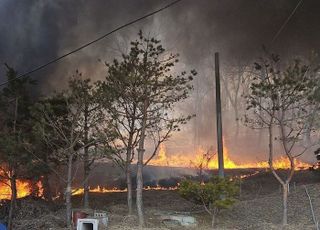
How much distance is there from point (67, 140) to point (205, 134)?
22.7 m

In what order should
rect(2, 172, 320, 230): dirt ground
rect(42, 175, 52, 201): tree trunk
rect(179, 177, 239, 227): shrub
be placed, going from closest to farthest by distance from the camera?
rect(179, 177, 239, 227): shrub → rect(2, 172, 320, 230): dirt ground → rect(42, 175, 52, 201): tree trunk

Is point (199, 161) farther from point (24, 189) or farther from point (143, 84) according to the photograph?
point (143, 84)

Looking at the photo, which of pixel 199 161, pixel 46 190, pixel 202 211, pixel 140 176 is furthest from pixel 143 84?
pixel 199 161

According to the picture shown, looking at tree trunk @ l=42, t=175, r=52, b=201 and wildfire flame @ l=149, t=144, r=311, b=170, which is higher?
wildfire flame @ l=149, t=144, r=311, b=170

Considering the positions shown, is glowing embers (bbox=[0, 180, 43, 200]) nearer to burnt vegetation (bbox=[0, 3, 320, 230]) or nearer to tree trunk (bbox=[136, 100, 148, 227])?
burnt vegetation (bbox=[0, 3, 320, 230])

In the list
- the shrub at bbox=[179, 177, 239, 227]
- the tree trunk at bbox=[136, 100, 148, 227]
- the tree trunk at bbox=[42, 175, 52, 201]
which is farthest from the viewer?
the tree trunk at bbox=[42, 175, 52, 201]

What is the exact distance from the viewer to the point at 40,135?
17719mm

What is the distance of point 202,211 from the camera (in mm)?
20641

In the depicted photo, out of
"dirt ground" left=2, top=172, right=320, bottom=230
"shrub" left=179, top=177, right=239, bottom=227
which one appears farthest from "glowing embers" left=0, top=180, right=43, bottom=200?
"shrub" left=179, top=177, right=239, bottom=227

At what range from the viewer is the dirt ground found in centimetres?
1625

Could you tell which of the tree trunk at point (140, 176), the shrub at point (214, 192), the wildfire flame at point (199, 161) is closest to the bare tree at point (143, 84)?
the tree trunk at point (140, 176)

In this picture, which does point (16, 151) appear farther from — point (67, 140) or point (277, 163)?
point (277, 163)

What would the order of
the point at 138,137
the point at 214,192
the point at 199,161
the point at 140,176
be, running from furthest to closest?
the point at 199,161, the point at 138,137, the point at 140,176, the point at 214,192

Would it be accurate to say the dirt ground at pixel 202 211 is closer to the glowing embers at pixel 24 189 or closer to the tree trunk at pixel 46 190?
the tree trunk at pixel 46 190
